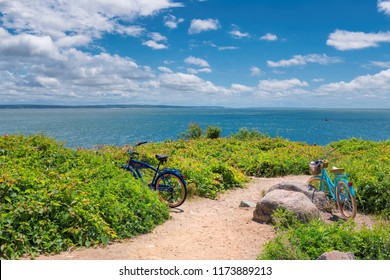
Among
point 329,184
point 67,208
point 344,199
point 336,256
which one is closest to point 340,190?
point 344,199

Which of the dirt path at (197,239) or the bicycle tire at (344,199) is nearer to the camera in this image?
the dirt path at (197,239)

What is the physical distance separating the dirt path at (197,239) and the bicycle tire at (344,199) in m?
1.89

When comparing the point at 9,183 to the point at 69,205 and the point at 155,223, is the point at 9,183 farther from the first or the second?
the point at 155,223

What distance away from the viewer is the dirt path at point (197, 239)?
20.8 ft

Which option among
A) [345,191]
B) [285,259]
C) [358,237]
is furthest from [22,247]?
[345,191]

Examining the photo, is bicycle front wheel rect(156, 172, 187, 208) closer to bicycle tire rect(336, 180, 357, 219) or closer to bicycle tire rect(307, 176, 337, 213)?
bicycle tire rect(307, 176, 337, 213)

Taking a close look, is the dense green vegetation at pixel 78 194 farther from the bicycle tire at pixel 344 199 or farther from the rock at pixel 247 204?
the rock at pixel 247 204

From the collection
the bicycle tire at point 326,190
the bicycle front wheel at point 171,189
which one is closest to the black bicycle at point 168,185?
the bicycle front wheel at point 171,189

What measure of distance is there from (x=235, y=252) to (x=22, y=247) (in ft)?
11.8

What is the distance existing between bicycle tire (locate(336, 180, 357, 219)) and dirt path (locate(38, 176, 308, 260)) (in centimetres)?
189

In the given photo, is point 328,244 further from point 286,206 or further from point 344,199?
point 344,199

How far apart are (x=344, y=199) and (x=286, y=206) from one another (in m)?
1.59

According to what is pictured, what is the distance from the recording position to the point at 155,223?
8.04 metres

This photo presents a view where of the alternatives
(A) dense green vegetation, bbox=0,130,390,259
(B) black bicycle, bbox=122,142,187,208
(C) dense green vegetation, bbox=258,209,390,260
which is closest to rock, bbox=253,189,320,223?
(C) dense green vegetation, bbox=258,209,390,260
